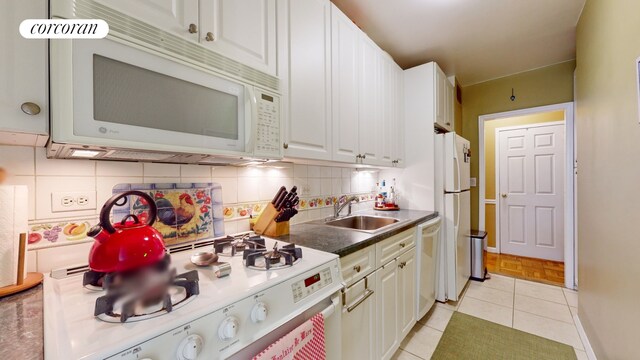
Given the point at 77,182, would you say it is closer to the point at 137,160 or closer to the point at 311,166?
the point at 137,160

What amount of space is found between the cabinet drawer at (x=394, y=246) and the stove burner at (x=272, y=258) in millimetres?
626

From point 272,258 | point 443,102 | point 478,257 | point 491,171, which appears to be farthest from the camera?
point 491,171

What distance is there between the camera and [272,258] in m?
0.91

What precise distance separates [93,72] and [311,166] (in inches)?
52.4

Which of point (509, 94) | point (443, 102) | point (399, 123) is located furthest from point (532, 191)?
point (399, 123)

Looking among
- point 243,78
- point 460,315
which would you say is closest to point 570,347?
point 460,315

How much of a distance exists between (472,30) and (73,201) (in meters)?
2.93

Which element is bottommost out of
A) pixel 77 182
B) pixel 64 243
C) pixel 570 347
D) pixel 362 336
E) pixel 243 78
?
pixel 570 347

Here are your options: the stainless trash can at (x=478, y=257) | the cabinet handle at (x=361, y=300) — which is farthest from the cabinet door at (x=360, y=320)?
the stainless trash can at (x=478, y=257)

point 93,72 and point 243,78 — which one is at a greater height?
point 243,78

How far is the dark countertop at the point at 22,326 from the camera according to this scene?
1.61ft

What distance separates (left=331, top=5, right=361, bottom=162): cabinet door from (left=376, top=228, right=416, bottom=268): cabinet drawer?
23.7 inches

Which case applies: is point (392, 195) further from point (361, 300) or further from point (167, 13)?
point (167, 13)

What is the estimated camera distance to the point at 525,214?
373 centimetres
